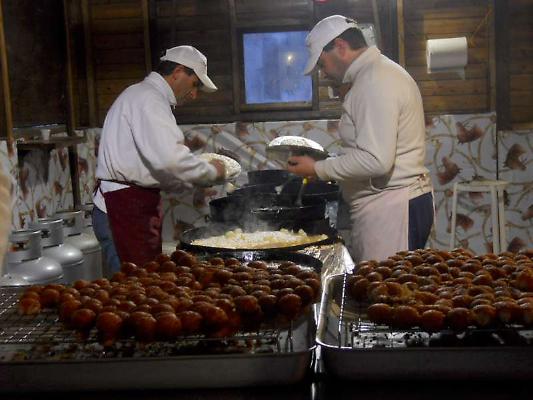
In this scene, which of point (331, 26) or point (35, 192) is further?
point (35, 192)

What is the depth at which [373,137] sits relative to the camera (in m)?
3.12

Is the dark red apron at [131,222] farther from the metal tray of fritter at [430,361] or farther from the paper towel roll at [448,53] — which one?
the paper towel roll at [448,53]

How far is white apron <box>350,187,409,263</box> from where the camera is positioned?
337 centimetres

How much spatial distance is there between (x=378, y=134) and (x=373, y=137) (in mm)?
26

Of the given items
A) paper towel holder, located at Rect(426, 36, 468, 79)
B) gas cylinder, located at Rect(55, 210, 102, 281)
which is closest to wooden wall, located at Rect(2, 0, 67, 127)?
gas cylinder, located at Rect(55, 210, 102, 281)

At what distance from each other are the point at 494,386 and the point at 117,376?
792mm

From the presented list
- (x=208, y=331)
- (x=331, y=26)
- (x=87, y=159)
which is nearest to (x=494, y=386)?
(x=208, y=331)

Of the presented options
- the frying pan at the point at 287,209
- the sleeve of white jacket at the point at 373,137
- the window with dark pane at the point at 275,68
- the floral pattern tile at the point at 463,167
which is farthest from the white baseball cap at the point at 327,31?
the floral pattern tile at the point at 463,167

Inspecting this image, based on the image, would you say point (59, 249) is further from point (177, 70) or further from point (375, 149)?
point (375, 149)

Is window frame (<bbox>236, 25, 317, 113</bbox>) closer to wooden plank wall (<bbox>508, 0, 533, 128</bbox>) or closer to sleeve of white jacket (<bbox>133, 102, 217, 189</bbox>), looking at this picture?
wooden plank wall (<bbox>508, 0, 533, 128</bbox>)

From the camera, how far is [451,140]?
589cm

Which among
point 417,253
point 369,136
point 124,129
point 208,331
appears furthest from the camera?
point 124,129

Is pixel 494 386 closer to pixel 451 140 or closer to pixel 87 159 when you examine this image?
pixel 451 140

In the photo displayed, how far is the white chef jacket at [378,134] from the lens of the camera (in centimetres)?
312
